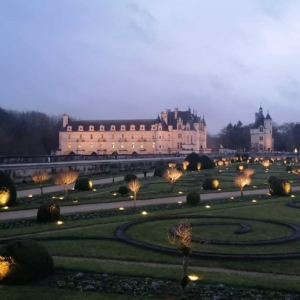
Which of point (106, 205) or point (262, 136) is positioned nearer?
point (106, 205)

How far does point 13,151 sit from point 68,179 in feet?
114

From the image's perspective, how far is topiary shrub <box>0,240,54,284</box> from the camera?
7.53 metres

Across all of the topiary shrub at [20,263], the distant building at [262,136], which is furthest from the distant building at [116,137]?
the topiary shrub at [20,263]

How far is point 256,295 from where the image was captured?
7078 mm

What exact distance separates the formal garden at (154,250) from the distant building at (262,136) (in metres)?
75.3

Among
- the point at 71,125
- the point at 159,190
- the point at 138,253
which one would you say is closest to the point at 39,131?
the point at 71,125

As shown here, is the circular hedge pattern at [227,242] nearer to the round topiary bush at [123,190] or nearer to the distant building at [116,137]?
the round topiary bush at [123,190]

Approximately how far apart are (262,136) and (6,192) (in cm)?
8191

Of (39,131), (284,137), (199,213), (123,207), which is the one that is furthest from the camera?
(284,137)

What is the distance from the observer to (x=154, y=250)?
34.0 feet

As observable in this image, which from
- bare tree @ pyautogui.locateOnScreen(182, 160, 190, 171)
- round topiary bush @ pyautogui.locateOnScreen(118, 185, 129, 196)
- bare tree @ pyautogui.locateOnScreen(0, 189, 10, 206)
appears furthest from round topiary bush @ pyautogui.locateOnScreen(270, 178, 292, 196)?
bare tree @ pyautogui.locateOnScreen(182, 160, 190, 171)

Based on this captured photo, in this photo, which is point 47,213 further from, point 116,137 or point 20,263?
point 116,137

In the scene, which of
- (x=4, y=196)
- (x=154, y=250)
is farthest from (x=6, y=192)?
(x=154, y=250)

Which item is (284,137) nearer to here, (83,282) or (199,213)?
(199,213)
